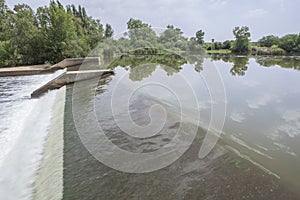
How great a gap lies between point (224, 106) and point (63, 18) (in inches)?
713

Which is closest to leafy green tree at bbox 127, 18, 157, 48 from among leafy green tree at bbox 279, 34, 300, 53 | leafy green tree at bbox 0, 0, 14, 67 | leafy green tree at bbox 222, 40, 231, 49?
leafy green tree at bbox 0, 0, 14, 67

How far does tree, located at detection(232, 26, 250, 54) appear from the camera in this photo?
34.3 meters

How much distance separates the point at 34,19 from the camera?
19.5m

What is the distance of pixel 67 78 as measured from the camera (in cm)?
888

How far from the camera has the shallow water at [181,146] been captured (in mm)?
2439

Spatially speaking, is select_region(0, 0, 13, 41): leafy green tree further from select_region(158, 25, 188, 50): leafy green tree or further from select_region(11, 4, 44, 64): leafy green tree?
select_region(158, 25, 188, 50): leafy green tree

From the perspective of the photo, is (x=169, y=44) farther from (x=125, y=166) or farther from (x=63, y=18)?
(x=63, y=18)

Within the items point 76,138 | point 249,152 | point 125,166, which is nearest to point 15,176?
point 76,138

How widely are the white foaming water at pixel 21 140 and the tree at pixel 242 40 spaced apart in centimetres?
3624

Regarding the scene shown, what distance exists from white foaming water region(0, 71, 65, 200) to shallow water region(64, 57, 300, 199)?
0.52m

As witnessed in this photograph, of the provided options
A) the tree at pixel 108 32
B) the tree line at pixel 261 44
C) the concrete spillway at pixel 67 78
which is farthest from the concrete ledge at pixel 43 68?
the tree line at pixel 261 44

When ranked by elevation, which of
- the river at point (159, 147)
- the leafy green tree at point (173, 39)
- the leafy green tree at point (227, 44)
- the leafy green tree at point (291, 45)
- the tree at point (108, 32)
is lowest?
the river at point (159, 147)

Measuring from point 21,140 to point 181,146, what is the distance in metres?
3.23

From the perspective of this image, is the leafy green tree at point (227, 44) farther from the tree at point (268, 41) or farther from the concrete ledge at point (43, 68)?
the concrete ledge at point (43, 68)
